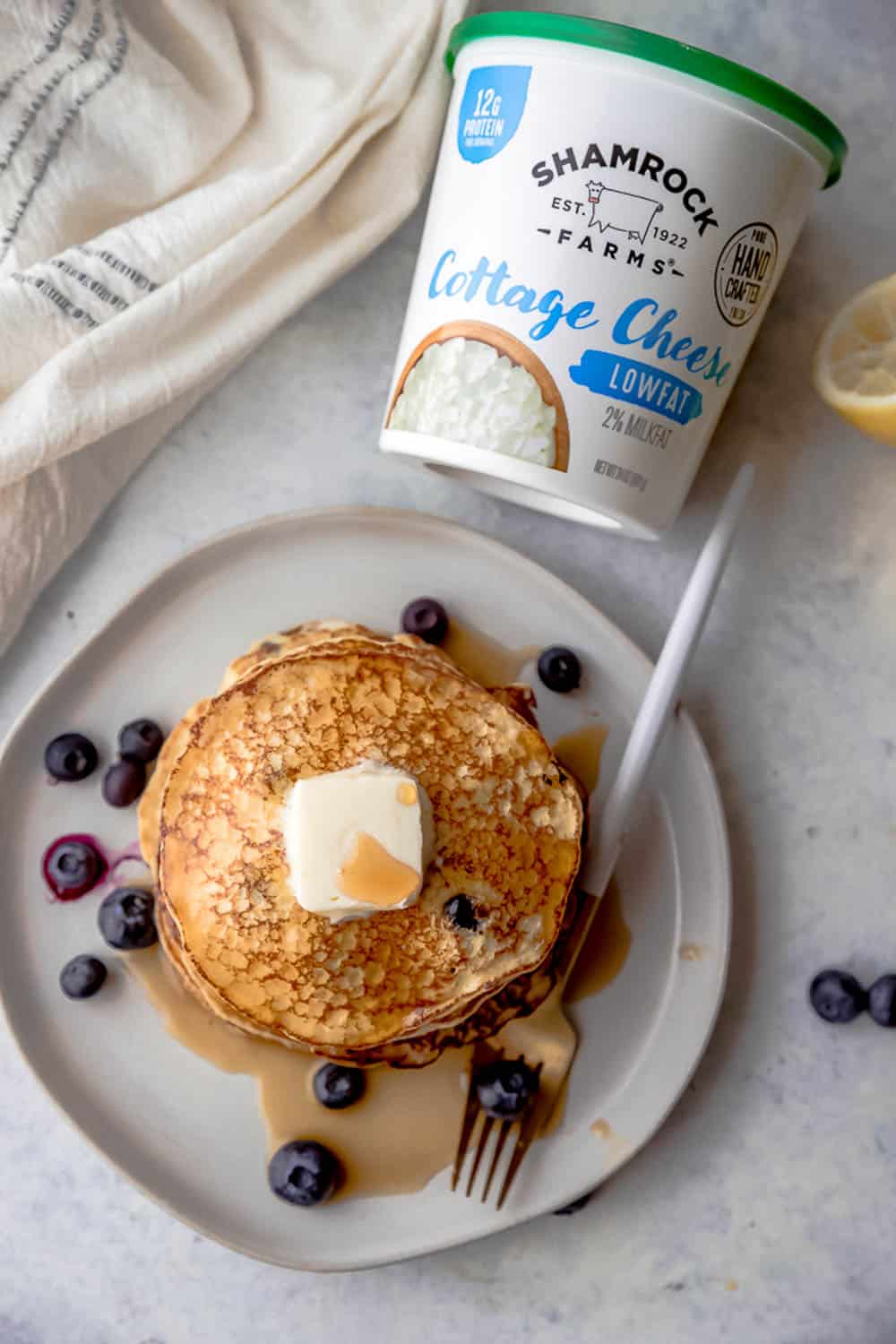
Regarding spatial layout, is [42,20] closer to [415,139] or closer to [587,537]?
[415,139]

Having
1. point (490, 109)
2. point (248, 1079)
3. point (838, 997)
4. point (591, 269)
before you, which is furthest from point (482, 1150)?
Answer: point (490, 109)

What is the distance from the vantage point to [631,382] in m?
1.00

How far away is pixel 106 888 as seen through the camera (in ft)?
4.16

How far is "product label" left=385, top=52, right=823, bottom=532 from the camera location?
94 cm

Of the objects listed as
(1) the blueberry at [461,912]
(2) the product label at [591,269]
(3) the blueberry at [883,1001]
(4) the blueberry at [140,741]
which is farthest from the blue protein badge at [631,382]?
(3) the blueberry at [883,1001]

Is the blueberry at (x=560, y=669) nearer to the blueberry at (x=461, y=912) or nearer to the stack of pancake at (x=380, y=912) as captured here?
the stack of pancake at (x=380, y=912)

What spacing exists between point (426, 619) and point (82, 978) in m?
0.54

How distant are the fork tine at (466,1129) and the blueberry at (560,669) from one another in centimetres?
43

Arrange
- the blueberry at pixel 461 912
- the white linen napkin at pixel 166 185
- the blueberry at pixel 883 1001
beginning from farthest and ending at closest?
the blueberry at pixel 883 1001 → the white linen napkin at pixel 166 185 → the blueberry at pixel 461 912

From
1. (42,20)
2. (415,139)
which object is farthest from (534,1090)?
(42,20)

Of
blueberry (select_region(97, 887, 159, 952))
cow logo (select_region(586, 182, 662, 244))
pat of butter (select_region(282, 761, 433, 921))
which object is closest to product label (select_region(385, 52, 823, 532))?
cow logo (select_region(586, 182, 662, 244))

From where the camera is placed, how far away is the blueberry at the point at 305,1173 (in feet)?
3.96

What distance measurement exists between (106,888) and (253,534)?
1.41 ft

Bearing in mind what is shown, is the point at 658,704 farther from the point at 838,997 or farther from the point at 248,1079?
the point at 248,1079
